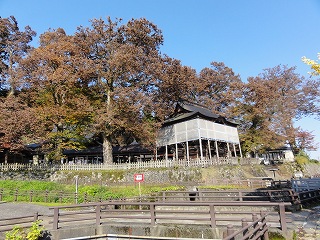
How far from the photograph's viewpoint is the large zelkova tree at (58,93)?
26672 millimetres

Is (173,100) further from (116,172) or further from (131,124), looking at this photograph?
(116,172)

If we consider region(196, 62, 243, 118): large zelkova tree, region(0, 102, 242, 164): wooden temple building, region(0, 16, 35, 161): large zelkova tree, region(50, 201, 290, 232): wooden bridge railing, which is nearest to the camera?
region(50, 201, 290, 232): wooden bridge railing

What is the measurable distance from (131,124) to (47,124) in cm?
983

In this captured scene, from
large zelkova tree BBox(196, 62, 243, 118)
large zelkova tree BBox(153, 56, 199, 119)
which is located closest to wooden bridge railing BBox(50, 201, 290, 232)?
large zelkova tree BBox(153, 56, 199, 119)

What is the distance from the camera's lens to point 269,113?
126 feet

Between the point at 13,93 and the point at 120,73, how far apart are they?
1668 centimetres

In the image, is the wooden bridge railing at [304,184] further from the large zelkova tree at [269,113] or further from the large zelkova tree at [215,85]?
the large zelkova tree at [215,85]

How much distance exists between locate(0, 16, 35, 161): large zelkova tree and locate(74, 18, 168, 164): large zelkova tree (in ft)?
23.1

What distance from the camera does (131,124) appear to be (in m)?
27.8

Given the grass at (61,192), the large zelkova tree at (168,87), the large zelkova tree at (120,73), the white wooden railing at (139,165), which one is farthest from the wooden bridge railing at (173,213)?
the large zelkova tree at (168,87)

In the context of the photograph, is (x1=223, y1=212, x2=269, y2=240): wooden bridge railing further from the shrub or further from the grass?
the grass

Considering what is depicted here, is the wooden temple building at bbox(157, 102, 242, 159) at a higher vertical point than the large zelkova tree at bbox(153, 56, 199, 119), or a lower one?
lower

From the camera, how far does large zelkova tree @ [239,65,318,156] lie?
1416 inches

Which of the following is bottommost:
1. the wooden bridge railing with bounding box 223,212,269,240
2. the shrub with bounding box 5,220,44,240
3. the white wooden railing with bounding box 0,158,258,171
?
the shrub with bounding box 5,220,44,240
